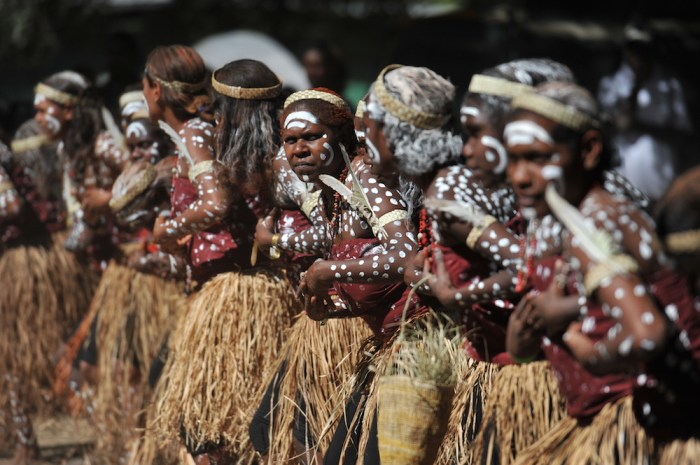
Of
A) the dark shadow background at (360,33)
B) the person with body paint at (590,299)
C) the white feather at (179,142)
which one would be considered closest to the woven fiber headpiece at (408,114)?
the person with body paint at (590,299)

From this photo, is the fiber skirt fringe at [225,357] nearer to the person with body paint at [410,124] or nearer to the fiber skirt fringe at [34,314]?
the person with body paint at [410,124]

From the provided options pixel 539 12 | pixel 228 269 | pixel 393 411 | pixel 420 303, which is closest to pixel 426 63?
pixel 539 12

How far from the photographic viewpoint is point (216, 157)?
15.3ft

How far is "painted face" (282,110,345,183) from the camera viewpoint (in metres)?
4.07

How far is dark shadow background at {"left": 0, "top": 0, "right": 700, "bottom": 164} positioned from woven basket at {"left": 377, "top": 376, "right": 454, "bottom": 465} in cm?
505

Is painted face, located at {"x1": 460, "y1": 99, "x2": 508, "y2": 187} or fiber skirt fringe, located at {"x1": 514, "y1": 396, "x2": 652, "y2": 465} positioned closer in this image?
fiber skirt fringe, located at {"x1": 514, "y1": 396, "x2": 652, "y2": 465}

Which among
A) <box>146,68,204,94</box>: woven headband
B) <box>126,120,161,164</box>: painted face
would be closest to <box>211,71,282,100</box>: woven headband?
<box>146,68,204,94</box>: woven headband

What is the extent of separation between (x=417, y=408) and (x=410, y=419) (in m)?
0.04

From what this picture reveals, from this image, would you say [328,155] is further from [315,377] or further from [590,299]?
[590,299]

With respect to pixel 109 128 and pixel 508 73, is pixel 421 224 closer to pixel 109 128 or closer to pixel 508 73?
pixel 508 73

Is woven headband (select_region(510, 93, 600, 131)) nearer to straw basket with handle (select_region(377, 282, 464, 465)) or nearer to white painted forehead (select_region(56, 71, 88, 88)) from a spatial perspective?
straw basket with handle (select_region(377, 282, 464, 465))

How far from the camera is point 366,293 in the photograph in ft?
12.9

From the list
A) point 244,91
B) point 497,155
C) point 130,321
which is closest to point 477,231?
point 497,155

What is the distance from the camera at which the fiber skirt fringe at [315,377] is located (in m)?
4.24
